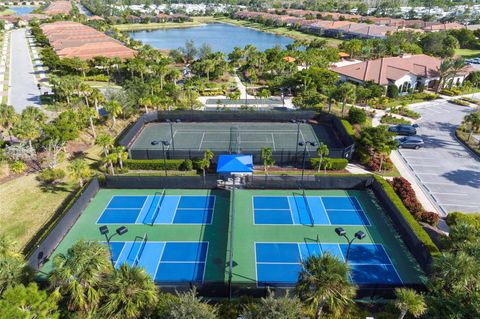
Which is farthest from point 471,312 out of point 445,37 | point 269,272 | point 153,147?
point 445,37

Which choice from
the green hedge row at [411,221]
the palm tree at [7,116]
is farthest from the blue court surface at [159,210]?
the palm tree at [7,116]

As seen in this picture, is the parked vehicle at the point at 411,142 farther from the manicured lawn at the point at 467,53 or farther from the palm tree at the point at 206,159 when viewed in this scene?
the manicured lawn at the point at 467,53

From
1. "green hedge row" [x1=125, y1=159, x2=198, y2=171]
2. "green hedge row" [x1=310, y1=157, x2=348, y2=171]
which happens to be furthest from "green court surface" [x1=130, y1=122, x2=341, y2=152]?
"green hedge row" [x1=310, y1=157, x2=348, y2=171]

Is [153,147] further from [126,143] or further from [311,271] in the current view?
[311,271]

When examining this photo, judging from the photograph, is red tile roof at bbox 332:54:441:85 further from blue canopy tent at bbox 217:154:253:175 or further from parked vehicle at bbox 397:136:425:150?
blue canopy tent at bbox 217:154:253:175

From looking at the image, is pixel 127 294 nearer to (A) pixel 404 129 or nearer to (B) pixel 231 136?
(B) pixel 231 136
